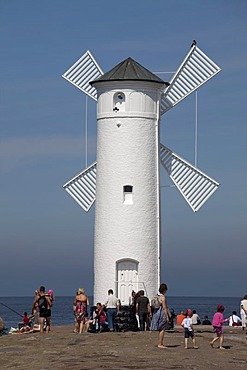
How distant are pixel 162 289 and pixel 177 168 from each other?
1145cm

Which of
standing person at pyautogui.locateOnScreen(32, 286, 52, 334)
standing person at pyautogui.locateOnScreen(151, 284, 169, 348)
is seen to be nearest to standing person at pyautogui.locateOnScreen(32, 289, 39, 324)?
standing person at pyautogui.locateOnScreen(32, 286, 52, 334)

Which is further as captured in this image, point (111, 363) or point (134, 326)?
point (134, 326)

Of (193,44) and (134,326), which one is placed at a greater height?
(193,44)

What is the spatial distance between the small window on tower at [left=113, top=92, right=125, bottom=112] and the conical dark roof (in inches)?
20.0

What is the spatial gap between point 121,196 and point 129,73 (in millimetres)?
3925

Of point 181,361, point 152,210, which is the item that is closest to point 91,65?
point 152,210

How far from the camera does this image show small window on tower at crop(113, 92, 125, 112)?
114 ft

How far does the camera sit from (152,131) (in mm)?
34844

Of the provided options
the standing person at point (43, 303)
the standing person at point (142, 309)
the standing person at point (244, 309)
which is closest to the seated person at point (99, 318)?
the standing person at point (142, 309)

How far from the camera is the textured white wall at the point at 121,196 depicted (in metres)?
34.3

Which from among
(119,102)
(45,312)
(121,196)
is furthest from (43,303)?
(119,102)

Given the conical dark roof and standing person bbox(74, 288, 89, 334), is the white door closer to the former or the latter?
standing person bbox(74, 288, 89, 334)

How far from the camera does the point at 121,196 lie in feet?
113

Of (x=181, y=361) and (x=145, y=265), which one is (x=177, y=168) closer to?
(x=145, y=265)
